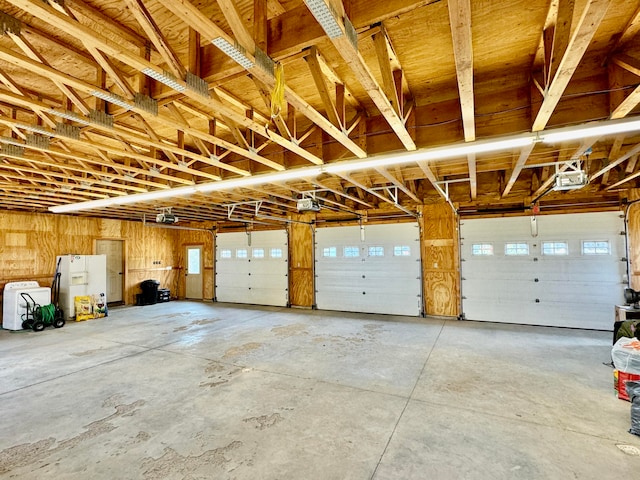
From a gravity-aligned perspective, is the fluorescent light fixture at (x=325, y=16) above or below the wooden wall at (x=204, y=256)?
above

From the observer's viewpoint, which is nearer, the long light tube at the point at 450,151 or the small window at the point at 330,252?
the long light tube at the point at 450,151

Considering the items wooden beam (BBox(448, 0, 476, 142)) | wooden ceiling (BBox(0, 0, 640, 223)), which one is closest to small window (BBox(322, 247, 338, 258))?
wooden ceiling (BBox(0, 0, 640, 223))

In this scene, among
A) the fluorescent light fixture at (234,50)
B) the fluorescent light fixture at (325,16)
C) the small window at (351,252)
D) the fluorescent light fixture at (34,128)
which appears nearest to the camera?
the fluorescent light fixture at (325,16)

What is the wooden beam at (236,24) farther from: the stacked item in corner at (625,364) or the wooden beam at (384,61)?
the stacked item in corner at (625,364)

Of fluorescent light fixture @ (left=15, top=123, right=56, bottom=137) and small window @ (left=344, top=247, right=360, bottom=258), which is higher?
fluorescent light fixture @ (left=15, top=123, right=56, bottom=137)

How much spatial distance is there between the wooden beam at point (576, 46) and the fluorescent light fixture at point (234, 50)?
158cm

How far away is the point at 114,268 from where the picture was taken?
931cm

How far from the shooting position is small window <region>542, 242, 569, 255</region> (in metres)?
5.94

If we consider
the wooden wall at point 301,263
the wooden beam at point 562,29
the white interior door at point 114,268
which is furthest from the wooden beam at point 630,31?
the white interior door at point 114,268

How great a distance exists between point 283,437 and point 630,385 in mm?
3074

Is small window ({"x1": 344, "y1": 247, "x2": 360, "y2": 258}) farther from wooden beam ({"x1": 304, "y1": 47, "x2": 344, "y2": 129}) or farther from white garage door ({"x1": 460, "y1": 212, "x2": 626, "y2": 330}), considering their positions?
wooden beam ({"x1": 304, "y1": 47, "x2": 344, "y2": 129})

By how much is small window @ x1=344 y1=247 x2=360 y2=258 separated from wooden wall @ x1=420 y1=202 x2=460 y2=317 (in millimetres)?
1608

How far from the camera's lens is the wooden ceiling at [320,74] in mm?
1601

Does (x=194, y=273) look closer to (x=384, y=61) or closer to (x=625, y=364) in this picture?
(x=384, y=61)
